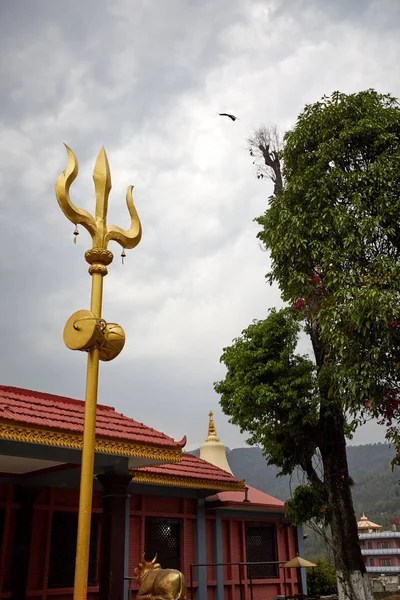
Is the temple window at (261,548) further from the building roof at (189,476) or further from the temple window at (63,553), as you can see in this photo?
the temple window at (63,553)

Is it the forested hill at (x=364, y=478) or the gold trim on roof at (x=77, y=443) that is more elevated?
the forested hill at (x=364, y=478)

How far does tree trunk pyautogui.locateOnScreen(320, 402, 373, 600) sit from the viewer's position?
11.2m

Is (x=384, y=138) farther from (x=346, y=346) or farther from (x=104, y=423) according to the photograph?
(x=104, y=423)

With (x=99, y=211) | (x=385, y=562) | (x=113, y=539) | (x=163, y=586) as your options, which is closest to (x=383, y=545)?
(x=385, y=562)

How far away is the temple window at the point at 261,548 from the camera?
1405 cm

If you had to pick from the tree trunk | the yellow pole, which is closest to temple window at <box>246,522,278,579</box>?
the tree trunk

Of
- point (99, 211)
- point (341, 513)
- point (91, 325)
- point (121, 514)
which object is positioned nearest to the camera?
point (91, 325)

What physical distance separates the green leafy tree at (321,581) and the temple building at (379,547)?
27103 millimetres

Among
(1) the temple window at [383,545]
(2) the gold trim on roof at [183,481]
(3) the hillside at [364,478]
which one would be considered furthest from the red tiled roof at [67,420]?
(3) the hillside at [364,478]

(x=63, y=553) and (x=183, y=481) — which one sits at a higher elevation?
(x=183, y=481)

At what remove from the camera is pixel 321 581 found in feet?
55.8

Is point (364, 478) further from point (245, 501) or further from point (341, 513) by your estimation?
point (341, 513)

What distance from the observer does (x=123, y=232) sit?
16.3ft

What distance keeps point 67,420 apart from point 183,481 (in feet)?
18.7
